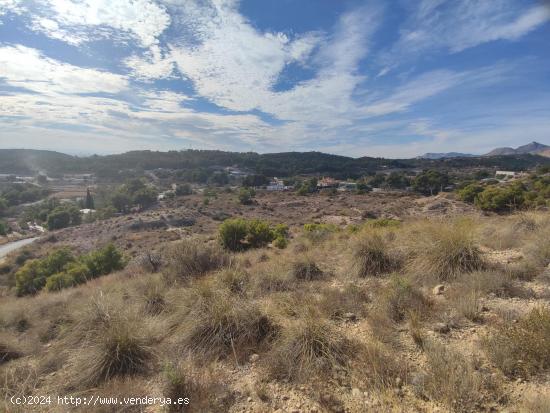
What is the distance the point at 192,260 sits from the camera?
22.3 ft

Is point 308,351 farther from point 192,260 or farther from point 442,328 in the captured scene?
point 192,260

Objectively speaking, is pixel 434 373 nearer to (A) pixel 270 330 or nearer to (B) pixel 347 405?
(B) pixel 347 405

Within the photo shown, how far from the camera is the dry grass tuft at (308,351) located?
2756 millimetres

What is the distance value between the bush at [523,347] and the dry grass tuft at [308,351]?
1287 millimetres

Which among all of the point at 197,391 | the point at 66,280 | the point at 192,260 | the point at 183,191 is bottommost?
the point at 183,191

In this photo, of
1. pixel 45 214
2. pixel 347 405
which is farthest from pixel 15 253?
pixel 347 405

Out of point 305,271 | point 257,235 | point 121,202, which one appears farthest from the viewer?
point 121,202

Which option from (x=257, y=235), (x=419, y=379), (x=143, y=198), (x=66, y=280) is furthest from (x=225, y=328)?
(x=143, y=198)

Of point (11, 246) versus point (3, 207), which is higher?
point (3, 207)

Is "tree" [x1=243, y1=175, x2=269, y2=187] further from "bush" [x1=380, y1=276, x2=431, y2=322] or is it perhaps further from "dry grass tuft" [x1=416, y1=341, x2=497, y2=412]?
"dry grass tuft" [x1=416, y1=341, x2=497, y2=412]

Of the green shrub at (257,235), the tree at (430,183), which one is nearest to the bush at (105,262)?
the green shrub at (257,235)

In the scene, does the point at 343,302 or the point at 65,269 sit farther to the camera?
the point at 65,269

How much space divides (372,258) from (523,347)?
2.94m

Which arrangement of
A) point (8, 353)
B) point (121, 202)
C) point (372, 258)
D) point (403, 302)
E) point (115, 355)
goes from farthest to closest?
point (121, 202) < point (372, 258) < point (8, 353) < point (403, 302) < point (115, 355)
